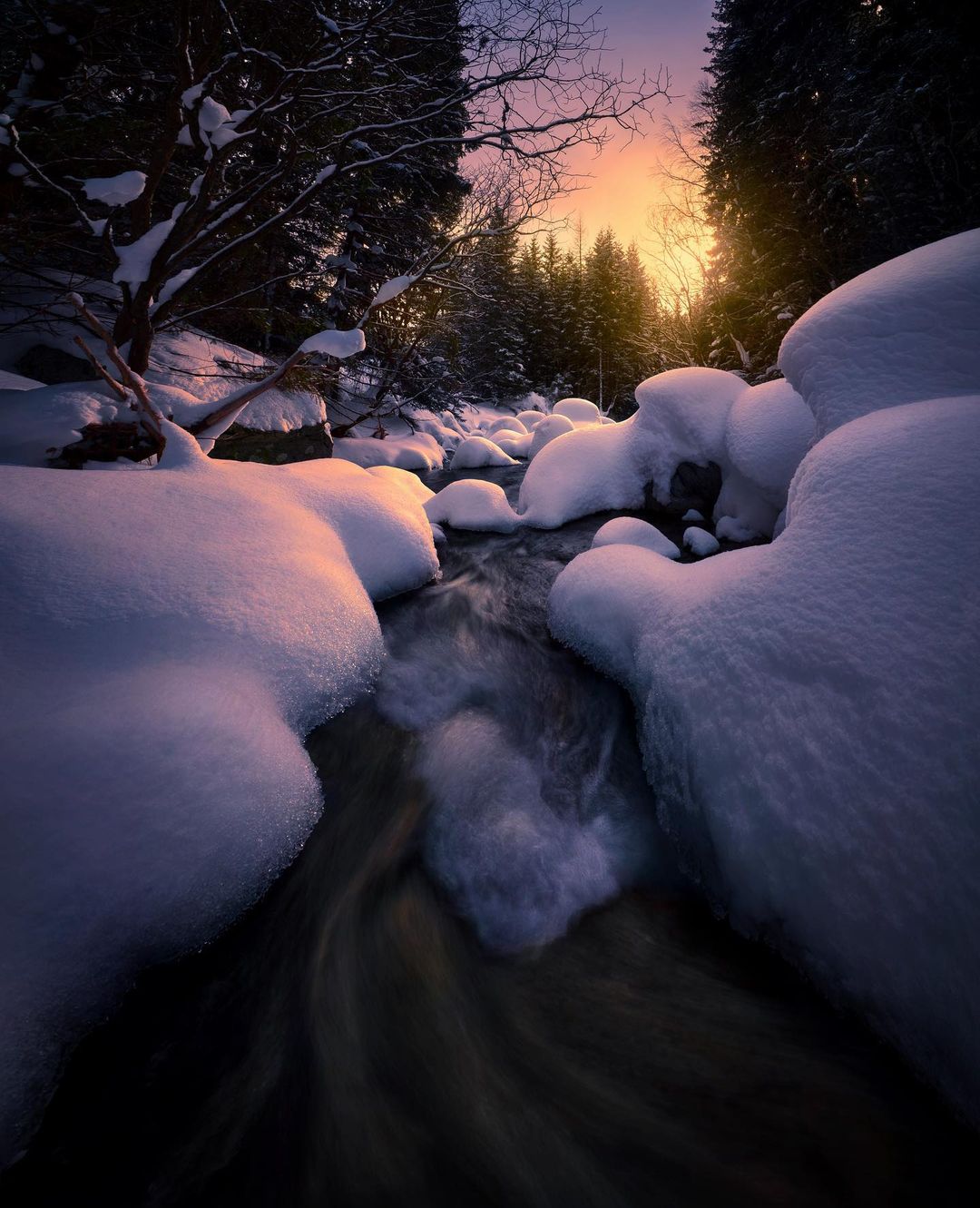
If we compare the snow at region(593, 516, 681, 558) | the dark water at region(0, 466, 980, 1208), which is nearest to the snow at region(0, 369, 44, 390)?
the dark water at region(0, 466, 980, 1208)

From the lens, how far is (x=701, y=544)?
16.3ft

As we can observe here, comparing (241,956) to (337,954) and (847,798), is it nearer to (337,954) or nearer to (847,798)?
(337,954)

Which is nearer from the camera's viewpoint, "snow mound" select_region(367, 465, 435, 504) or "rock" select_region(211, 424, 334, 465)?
"snow mound" select_region(367, 465, 435, 504)

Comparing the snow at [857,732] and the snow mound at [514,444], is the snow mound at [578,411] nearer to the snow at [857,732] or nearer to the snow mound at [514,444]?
the snow mound at [514,444]

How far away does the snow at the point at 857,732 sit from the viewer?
120cm

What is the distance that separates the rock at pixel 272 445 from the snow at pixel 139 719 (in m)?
3.17

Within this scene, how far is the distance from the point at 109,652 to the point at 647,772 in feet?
8.30

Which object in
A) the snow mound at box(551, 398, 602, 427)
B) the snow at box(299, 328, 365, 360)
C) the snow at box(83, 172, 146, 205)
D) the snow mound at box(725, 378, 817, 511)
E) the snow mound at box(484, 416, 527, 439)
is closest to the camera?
the snow at box(83, 172, 146, 205)

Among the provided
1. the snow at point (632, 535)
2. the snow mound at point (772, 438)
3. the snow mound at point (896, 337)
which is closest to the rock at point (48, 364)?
the snow at point (632, 535)

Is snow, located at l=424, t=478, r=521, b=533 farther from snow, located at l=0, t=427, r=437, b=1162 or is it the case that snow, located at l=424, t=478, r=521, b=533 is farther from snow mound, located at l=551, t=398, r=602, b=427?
snow mound, located at l=551, t=398, r=602, b=427

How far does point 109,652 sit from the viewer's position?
1848mm

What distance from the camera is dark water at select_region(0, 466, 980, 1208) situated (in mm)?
1140

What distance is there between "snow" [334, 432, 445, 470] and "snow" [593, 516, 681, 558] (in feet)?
19.1

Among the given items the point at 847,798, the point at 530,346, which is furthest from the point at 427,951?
the point at 530,346
